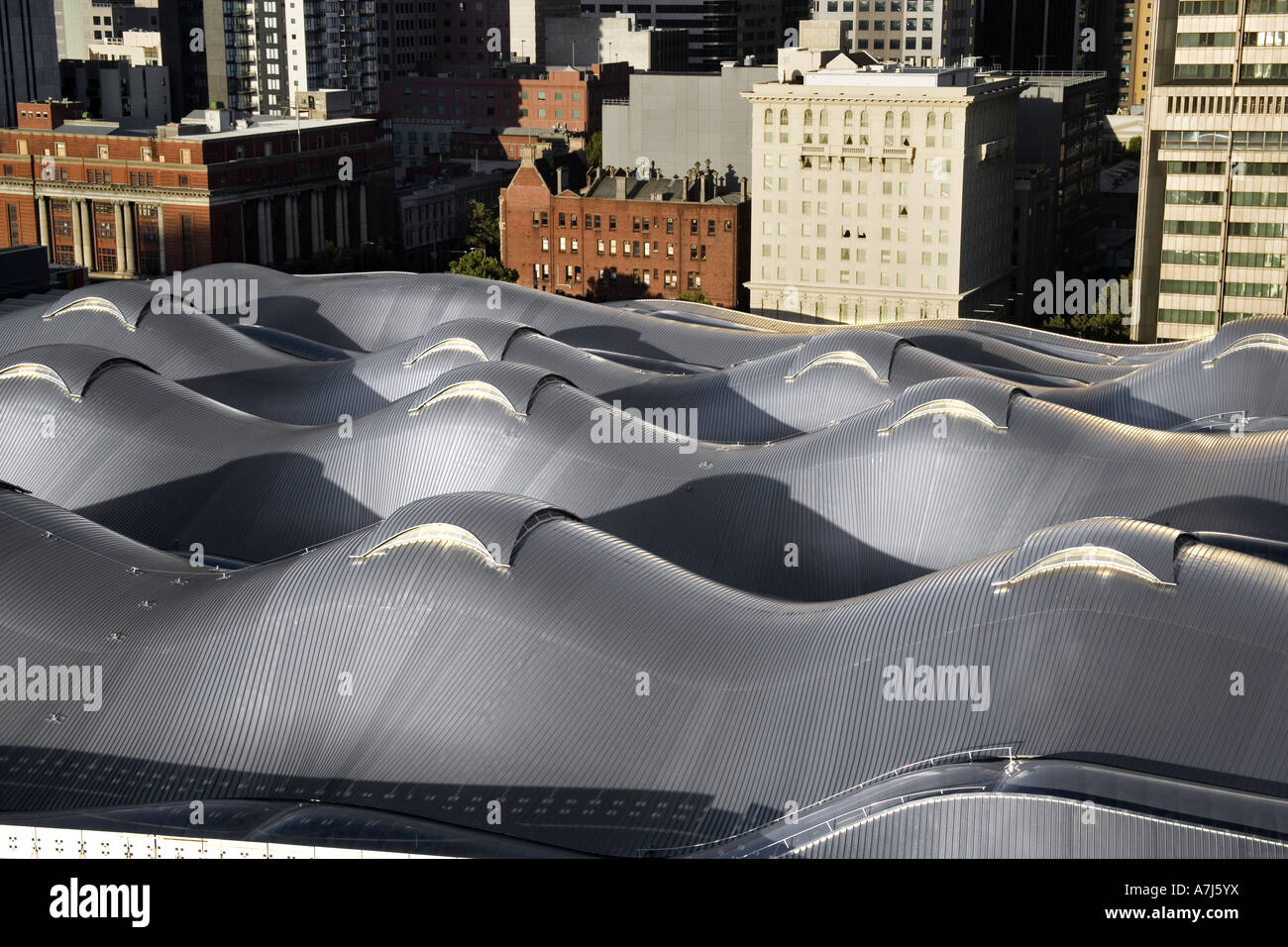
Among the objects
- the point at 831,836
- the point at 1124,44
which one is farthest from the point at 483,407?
the point at 1124,44

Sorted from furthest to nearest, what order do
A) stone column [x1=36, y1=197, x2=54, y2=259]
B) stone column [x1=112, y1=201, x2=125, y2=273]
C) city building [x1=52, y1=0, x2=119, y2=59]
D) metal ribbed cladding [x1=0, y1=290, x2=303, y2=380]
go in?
city building [x1=52, y1=0, x2=119, y2=59] < stone column [x1=36, y1=197, x2=54, y2=259] < stone column [x1=112, y1=201, x2=125, y2=273] < metal ribbed cladding [x1=0, y1=290, x2=303, y2=380]

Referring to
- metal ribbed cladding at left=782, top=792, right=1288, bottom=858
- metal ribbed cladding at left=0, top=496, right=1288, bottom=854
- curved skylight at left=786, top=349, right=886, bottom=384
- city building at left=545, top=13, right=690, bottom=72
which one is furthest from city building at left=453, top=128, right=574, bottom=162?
metal ribbed cladding at left=782, top=792, right=1288, bottom=858

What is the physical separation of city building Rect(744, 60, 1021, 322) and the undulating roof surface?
38182 mm

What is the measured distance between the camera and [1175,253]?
83.0 m

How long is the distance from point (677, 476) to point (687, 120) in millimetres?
72138

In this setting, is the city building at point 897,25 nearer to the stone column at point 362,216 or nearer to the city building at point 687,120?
the city building at point 687,120

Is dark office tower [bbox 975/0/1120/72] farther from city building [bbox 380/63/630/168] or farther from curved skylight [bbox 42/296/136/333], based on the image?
curved skylight [bbox 42/296/136/333]

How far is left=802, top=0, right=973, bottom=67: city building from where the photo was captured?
147 m

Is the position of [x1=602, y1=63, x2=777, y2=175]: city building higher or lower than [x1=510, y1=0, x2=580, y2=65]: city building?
lower

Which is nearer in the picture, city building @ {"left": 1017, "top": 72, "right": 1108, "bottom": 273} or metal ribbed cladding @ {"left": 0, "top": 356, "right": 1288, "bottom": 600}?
metal ribbed cladding @ {"left": 0, "top": 356, "right": 1288, "bottom": 600}

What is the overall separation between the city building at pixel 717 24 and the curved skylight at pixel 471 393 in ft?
415
